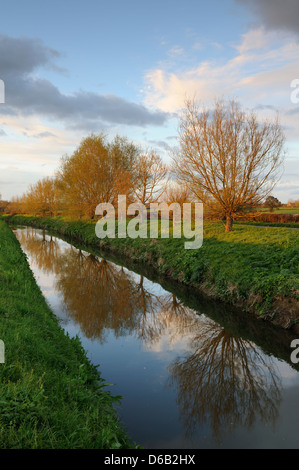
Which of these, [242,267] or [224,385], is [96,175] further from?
[224,385]

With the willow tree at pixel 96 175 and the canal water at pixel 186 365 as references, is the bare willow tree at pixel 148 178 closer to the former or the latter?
the willow tree at pixel 96 175

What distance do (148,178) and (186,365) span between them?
79.6 ft

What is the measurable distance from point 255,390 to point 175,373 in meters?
1.57

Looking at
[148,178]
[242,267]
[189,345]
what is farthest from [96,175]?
[189,345]

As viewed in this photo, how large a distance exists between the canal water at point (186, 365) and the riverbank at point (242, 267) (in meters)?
0.48

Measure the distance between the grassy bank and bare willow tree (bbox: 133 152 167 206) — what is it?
22831mm

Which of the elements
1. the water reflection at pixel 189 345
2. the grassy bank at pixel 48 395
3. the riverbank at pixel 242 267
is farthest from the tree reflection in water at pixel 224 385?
the riverbank at pixel 242 267

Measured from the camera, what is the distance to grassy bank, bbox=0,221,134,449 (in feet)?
10.7

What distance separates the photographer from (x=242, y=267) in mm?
10883

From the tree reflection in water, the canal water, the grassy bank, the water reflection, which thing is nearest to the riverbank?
the canal water

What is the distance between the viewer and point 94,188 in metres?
29.3

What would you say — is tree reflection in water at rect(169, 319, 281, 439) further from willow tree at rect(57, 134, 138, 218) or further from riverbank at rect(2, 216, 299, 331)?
willow tree at rect(57, 134, 138, 218)

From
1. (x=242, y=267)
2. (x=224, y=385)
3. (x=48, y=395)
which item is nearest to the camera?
(x=48, y=395)
